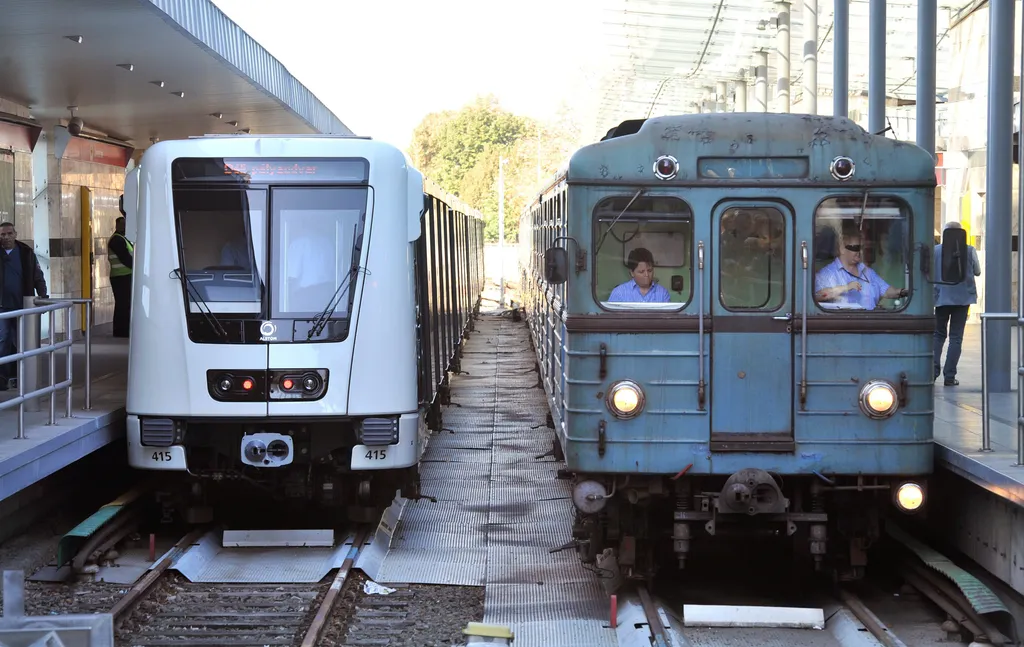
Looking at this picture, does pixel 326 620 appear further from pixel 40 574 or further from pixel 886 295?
pixel 886 295

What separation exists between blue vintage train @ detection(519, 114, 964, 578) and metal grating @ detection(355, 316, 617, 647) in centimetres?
83

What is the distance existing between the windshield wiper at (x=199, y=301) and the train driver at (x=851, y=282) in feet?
13.8

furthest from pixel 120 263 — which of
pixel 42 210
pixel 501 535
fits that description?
pixel 501 535

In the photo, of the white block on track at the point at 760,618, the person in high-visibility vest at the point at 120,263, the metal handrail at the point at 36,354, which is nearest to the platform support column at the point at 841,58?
the person in high-visibility vest at the point at 120,263

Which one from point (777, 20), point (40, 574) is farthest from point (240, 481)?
point (777, 20)

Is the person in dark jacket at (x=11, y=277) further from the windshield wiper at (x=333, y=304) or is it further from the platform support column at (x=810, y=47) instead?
the platform support column at (x=810, y=47)

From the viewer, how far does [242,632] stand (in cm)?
773

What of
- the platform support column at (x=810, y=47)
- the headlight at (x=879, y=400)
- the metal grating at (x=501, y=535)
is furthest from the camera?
the platform support column at (x=810, y=47)

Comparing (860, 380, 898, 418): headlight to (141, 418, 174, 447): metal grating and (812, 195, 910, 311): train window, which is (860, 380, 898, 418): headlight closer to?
(812, 195, 910, 311): train window

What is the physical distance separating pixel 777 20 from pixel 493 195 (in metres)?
48.5

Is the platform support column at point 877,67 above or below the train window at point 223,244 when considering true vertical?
above

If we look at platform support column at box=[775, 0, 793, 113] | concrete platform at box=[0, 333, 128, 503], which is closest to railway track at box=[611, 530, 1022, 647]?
concrete platform at box=[0, 333, 128, 503]

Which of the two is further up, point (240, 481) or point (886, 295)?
point (886, 295)

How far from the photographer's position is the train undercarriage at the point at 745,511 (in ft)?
25.6
